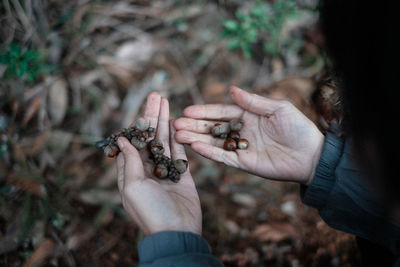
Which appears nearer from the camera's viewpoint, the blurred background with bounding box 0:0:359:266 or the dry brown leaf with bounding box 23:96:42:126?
the blurred background with bounding box 0:0:359:266

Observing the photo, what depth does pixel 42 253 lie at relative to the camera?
2.78 metres

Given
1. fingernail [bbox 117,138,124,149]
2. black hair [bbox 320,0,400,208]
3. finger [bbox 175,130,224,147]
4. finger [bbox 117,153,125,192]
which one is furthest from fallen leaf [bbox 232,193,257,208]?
black hair [bbox 320,0,400,208]

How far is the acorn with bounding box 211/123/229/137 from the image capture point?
2.71 meters

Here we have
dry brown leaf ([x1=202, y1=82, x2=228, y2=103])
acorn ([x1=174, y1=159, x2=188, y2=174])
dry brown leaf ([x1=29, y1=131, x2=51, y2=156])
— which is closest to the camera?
acorn ([x1=174, y1=159, x2=188, y2=174])

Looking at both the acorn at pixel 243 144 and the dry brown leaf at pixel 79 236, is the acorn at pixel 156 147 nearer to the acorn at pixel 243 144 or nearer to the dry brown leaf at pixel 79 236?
the acorn at pixel 243 144

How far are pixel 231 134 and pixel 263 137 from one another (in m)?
0.28

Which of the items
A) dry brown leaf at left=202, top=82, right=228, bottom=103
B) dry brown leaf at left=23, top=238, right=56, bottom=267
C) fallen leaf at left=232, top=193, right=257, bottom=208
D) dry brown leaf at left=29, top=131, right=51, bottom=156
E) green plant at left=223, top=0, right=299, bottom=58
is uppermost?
green plant at left=223, top=0, right=299, bottom=58

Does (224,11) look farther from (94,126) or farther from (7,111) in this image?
(7,111)

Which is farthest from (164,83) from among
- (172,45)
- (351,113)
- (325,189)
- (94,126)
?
(351,113)

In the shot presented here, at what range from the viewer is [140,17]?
14.1 ft

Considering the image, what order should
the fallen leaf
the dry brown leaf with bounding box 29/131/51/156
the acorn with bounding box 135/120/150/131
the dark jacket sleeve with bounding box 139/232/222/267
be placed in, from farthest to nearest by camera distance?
the fallen leaf, the dry brown leaf with bounding box 29/131/51/156, the acorn with bounding box 135/120/150/131, the dark jacket sleeve with bounding box 139/232/222/267

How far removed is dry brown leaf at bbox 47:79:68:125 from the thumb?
213 centimetres

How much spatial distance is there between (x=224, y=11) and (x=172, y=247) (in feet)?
12.5

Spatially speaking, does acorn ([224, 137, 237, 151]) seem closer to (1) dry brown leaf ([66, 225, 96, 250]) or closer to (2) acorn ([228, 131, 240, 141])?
(2) acorn ([228, 131, 240, 141])
